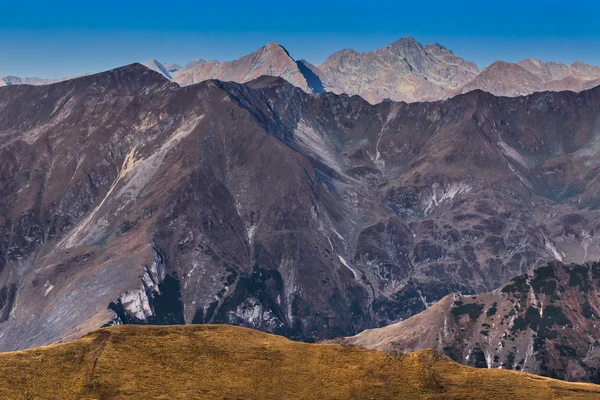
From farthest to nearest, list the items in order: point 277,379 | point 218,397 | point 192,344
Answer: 1. point 192,344
2. point 277,379
3. point 218,397

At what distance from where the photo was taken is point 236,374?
175m

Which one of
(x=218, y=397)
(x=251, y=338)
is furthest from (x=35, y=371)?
(x=251, y=338)

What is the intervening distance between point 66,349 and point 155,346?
24.0m

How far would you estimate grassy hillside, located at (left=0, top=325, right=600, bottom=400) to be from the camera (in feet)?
532

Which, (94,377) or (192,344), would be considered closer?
(94,377)

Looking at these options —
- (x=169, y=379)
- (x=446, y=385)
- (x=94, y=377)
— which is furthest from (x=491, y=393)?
(x=94, y=377)

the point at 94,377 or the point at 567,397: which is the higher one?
the point at 567,397

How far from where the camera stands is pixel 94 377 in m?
164

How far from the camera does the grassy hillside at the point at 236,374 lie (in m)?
162

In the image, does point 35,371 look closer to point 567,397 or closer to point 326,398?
point 326,398

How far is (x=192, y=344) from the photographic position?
18900cm

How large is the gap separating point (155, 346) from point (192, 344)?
1079 cm

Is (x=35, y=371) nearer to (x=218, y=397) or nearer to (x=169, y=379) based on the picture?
(x=169, y=379)

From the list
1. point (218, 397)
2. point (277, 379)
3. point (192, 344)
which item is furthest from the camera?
point (192, 344)
